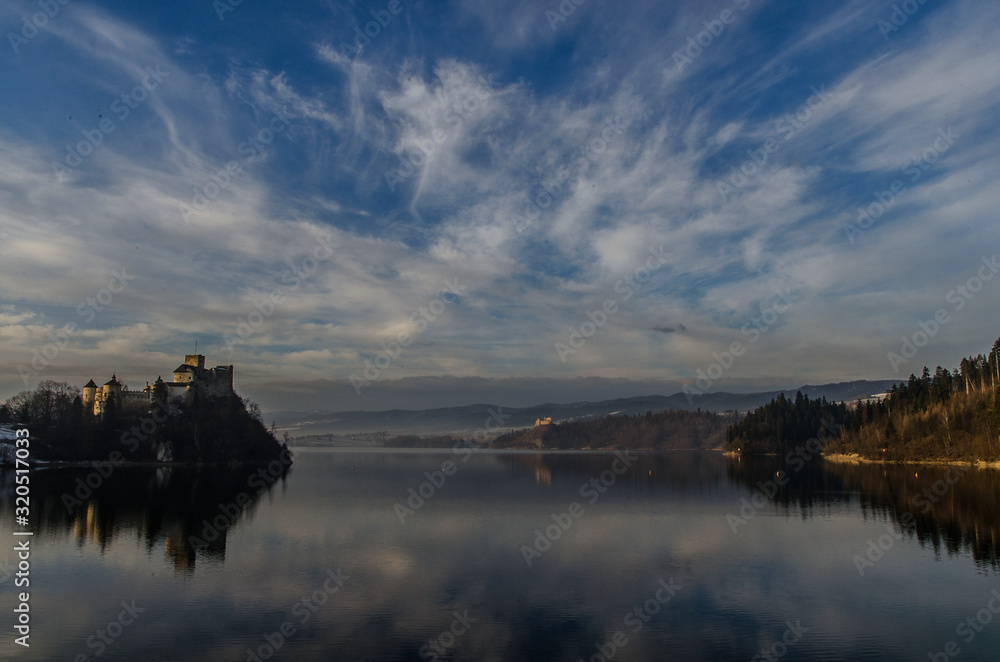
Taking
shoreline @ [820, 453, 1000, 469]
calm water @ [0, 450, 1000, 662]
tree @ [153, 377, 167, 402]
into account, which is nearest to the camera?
calm water @ [0, 450, 1000, 662]

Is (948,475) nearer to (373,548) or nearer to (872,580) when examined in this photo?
(872,580)

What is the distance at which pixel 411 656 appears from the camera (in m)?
16.8

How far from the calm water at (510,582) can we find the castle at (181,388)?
6629cm

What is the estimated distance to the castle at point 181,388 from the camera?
113m

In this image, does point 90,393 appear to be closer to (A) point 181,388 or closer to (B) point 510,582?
(A) point 181,388

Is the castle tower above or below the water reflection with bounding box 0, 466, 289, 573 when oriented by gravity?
above

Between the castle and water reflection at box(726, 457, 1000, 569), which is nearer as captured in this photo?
water reflection at box(726, 457, 1000, 569)

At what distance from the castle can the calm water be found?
6629cm

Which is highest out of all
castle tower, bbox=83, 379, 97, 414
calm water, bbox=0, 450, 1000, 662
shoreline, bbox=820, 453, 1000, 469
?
castle tower, bbox=83, 379, 97, 414

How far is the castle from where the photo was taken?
370ft

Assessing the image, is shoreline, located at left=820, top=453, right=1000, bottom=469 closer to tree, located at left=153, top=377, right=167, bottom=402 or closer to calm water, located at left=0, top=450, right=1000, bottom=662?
calm water, located at left=0, top=450, right=1000, bottom=662

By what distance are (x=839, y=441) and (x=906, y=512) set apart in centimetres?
10095

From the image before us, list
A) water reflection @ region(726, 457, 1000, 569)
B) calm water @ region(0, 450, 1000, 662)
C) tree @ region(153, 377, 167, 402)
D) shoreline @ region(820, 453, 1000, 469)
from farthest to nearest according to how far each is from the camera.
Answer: tree @ region(153, 377, 167, 402) → shoreline @ region(820, 453, 1000, 469) → water reflection @ region(726, 457, 1000, 569) → calm water @ region(0, 450, 1000, 662)

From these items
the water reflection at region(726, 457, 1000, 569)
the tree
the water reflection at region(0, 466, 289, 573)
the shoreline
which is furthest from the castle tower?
the shoreline
